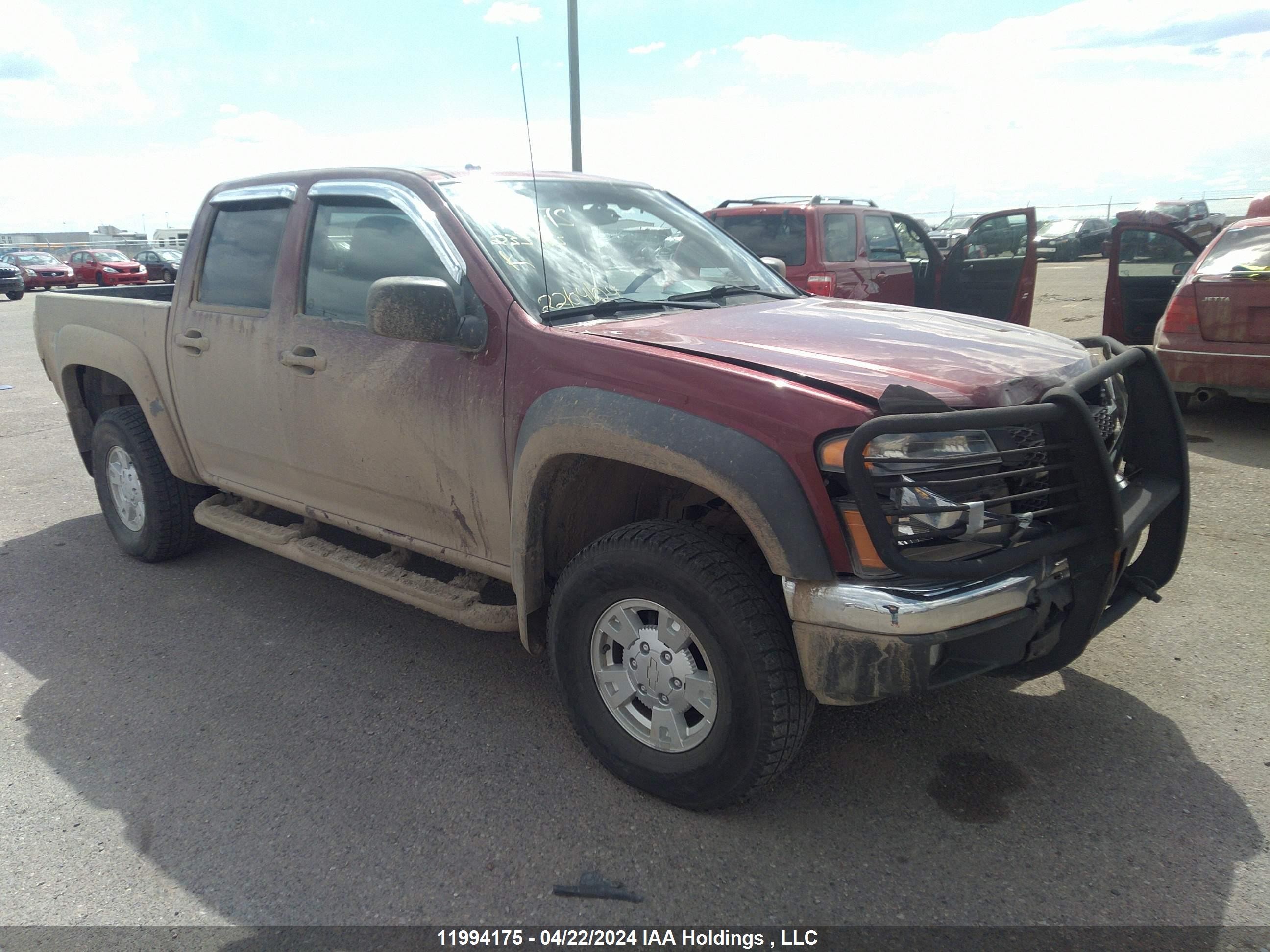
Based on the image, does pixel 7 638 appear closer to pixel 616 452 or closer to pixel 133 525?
pixel 133 525

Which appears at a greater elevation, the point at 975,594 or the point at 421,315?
the point at 421,315

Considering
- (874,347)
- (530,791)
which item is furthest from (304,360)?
(874,347)

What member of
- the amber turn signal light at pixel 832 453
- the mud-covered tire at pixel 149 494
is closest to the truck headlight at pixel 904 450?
the amber turn signal light at pixel 832 453

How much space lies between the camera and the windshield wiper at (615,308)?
3.13 metres

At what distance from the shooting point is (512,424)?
120 inches

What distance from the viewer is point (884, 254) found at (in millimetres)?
9359

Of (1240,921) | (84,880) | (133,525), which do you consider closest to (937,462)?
(1240,921)

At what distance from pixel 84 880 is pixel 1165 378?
12.0ft

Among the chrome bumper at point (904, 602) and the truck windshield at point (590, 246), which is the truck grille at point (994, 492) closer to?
the chrome bumper at point (904, 602)

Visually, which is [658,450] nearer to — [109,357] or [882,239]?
[109,357]

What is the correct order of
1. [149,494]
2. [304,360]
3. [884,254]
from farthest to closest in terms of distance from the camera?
[884,254] < [149,494] < [304,360]

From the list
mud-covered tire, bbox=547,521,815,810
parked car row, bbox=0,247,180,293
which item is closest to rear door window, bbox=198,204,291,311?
mud-covered tire, bbox=547,521,815,810

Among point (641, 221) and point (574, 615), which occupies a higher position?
point (641, 221)

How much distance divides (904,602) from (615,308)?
1.53m
